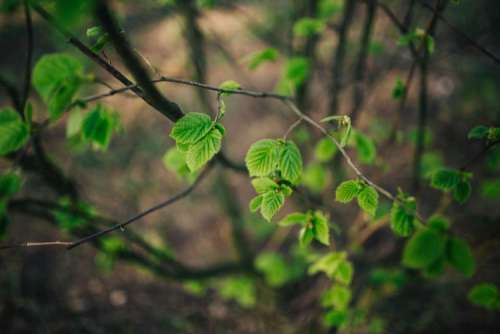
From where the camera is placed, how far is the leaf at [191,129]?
3.18 ft

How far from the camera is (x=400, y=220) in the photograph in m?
1.21

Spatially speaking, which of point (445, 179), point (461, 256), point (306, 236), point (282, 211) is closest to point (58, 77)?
point (306, 236)

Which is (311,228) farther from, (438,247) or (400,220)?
(438,247)

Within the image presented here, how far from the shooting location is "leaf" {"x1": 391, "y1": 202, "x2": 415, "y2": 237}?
1197 mm

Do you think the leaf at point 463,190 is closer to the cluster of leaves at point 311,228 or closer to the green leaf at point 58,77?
the cluster of leaves at point 311,228

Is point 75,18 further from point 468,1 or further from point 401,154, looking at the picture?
point 401,154

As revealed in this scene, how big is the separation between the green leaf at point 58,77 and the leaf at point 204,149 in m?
0.67

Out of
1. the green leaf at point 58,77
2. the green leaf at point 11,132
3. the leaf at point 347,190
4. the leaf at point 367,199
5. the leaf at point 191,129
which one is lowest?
the leaf at point 367,199

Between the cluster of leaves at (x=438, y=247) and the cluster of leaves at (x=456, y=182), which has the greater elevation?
the cluster of leaves at (x=456, y=182)

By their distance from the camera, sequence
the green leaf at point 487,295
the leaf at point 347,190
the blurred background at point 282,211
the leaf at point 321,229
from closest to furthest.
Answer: the leaf at point 347,190 < the leaf at point 321,229 < the green leaf at point 487,295 < the blurred background at point 282,211

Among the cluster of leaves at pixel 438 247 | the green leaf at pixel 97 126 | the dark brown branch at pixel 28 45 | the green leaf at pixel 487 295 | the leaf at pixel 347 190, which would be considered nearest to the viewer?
the dark brown branch at pixel 28 45

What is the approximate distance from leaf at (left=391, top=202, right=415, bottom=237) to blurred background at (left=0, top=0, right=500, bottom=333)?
10.3 inches

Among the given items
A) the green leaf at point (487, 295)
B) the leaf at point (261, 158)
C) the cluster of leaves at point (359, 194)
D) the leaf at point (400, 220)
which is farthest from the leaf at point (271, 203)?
the green leaf at point (487, 295)

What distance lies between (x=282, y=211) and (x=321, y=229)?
3.64 meters
